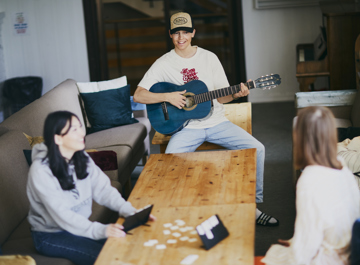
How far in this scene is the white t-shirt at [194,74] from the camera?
3.32 metres

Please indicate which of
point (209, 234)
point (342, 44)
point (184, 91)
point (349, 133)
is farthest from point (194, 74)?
point (342, 44)

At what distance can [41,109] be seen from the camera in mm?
3602

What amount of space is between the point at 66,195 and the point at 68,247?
0.22 meters

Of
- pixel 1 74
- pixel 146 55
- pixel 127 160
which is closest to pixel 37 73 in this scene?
pixel 1 74

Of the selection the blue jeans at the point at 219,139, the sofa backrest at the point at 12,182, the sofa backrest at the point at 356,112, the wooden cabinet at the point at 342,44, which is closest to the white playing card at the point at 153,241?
the sofa backrest at the point at 12,182

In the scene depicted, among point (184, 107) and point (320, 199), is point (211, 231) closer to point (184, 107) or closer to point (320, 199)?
point (320, 199)

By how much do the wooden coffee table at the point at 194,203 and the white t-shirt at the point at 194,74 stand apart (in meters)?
0.50

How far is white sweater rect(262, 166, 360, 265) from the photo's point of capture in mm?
1765

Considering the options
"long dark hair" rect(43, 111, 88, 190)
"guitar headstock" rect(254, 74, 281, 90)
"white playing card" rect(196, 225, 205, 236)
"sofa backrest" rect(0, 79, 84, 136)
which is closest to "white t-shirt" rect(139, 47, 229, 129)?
"guitar headstock" rect(254, 74, 281, 90)

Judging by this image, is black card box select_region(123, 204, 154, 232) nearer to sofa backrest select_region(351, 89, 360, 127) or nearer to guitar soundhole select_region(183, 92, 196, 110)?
guitar soundhole select_region(183, 92, 196, 110)

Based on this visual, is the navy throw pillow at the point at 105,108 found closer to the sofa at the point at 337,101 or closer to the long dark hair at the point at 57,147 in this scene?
the sofa at the point at 337,101

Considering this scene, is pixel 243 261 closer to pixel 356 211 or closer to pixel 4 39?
pixel 356 211

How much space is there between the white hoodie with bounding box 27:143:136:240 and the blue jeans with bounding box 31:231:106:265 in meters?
0.04

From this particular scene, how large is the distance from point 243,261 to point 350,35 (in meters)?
3.58
